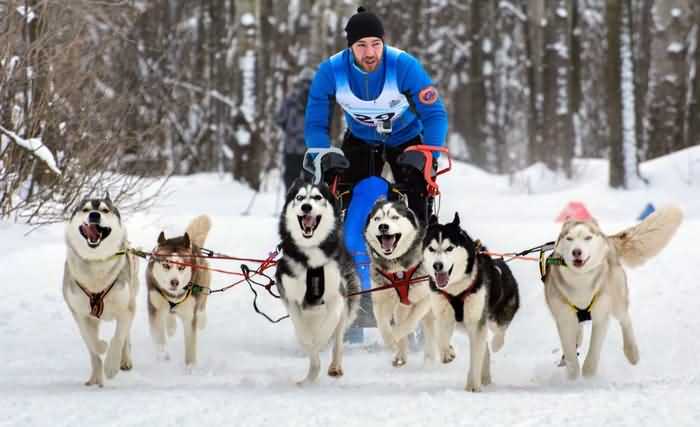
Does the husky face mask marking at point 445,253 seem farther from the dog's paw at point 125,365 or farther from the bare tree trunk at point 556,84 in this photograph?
the bare tree trunk at point 556,84

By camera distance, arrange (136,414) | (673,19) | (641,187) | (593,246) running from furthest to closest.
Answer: (673,19), (641,187), (593,246), (136,414)

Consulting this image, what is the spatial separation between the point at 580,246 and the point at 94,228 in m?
2.18

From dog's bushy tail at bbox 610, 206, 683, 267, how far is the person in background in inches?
243

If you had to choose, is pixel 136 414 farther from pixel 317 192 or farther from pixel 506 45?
pixel 506 45

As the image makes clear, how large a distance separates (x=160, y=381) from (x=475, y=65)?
899 inches

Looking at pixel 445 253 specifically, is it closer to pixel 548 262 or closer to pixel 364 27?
pixel 548 262

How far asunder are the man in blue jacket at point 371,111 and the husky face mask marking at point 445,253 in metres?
0.87

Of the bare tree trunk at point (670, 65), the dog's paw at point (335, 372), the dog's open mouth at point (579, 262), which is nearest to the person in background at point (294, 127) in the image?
the dog's paw at point (335, 372)

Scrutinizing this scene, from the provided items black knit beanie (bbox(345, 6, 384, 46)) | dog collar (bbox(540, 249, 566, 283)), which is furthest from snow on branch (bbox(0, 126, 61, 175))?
dog collar (bbox(540, 249, 566, 283))

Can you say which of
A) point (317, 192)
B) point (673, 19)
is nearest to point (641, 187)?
point (673, 19)

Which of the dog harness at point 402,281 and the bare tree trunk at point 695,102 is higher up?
the bare tree trunk at point 695,102

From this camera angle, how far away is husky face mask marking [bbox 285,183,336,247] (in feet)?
13.8

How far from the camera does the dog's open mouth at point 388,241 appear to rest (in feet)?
14.9

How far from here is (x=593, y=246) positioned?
159 inches
